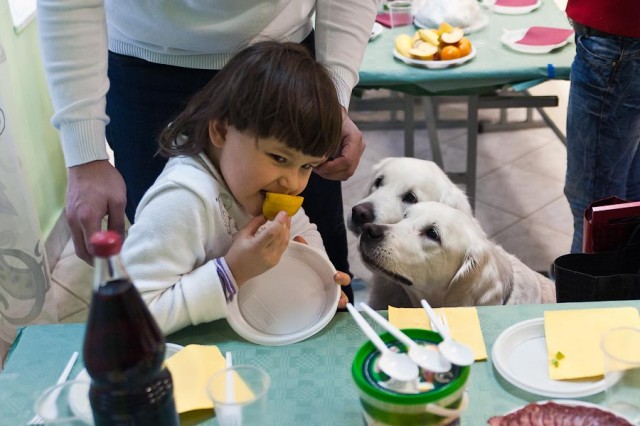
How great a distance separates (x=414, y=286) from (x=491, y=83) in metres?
1.11

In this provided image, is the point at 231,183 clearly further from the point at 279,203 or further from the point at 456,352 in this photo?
the point at 456,352

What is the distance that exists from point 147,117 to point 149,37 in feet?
0.64

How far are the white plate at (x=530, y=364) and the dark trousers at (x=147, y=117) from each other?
→ 0.68 meters

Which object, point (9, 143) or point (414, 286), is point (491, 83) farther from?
point (9, 143)

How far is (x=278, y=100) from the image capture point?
1.26 metres

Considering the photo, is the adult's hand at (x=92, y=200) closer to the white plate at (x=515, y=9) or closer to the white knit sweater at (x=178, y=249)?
the white knit sweater at (x=178, y=249)

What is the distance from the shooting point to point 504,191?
363cm

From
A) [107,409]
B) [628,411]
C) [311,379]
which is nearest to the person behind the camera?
[107,409]

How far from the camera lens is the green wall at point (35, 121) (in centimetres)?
280

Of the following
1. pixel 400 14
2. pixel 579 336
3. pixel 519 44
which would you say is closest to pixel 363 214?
pixel 579 336

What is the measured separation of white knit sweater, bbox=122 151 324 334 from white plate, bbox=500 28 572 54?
5.48 feet

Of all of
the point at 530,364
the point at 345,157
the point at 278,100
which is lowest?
the point at 530,364

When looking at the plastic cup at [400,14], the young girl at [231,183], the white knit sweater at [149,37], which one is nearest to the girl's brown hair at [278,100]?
the young girl at [231,183]

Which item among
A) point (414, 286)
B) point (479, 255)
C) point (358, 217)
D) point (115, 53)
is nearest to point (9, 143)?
point (115, 53)
